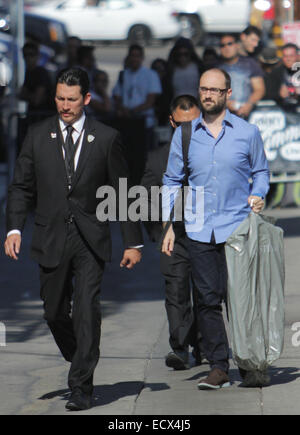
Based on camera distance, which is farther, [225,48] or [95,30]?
[95,30]

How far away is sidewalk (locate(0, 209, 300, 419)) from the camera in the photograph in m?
6.77

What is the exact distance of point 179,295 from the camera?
799 cm

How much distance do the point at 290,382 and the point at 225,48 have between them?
8331 millimetres

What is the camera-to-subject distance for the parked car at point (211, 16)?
38.4 m

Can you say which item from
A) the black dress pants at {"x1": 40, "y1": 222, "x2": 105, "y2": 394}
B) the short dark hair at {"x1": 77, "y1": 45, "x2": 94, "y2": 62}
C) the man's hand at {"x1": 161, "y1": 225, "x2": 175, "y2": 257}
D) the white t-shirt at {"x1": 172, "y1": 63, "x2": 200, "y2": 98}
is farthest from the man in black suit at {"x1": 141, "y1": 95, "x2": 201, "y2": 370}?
the short dark hair at {"x1": 77, "y1": 45, "x2": 94, "y2": 62}

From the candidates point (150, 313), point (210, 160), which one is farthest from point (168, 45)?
point (210, 160)

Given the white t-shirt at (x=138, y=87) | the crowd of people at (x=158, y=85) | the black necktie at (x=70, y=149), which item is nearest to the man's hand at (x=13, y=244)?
the black necktie at (x=70, y=149)

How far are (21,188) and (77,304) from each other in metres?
0.75

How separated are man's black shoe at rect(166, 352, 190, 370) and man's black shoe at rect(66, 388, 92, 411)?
1.23 metres

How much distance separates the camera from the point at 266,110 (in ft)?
50.4

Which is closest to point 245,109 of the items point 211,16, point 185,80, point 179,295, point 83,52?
point 185,80

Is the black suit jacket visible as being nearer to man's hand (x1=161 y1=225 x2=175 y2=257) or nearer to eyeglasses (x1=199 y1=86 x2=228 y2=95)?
man's hand (x1=161 y1=225 x2=175 y2=257)

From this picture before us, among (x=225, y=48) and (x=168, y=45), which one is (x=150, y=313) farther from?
(x=168, y=45)
